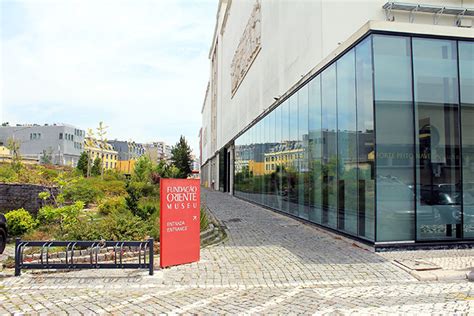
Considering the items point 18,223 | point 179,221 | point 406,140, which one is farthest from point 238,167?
point 179,221

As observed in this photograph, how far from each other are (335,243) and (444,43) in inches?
234

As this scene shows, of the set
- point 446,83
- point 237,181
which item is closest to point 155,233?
point 446,83

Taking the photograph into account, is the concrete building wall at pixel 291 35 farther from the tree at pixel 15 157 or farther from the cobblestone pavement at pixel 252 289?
the tree at pixel 15 157

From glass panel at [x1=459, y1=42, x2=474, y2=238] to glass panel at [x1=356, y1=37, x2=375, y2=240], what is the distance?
255 cm

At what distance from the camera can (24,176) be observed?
17.7 m

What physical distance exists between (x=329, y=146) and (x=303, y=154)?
9.10 ft

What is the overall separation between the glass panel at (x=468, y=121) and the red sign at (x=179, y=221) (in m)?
6.96

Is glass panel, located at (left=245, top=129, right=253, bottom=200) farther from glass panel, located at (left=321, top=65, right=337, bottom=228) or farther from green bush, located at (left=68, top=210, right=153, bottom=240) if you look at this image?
green bush, located at (left=68, top=210, right=153, bottom=240)

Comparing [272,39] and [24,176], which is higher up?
[272,39]

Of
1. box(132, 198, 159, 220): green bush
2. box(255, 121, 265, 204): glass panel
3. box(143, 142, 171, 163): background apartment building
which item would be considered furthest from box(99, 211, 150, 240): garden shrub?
box(143, 142, 171, 163): background apartment building

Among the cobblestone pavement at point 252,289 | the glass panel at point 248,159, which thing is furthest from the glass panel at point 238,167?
the cobblestone pavement at point 252,289

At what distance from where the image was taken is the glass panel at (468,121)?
9870mm

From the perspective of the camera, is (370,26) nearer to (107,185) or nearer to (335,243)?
(335,243)

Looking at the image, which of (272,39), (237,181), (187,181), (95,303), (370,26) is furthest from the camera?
(237,181)
